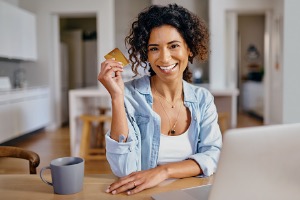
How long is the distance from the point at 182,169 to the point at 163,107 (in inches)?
11.0

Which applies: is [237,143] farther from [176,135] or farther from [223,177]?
[176,135]

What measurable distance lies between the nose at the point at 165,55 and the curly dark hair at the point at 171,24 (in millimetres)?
86

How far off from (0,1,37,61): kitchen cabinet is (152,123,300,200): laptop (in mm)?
5086

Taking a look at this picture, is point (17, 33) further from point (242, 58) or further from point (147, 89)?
point (242, 58)

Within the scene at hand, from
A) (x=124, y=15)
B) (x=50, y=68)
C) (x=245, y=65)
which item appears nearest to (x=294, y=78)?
(x=124, y=15)

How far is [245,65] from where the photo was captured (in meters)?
9.97

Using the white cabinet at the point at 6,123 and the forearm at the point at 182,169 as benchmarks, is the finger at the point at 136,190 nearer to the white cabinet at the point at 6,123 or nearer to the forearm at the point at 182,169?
the forearm at the point at 182,169

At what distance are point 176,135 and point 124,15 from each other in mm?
5783

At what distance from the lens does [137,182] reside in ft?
3.03

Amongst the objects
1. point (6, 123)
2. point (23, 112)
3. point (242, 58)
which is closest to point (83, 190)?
point (6, 123)

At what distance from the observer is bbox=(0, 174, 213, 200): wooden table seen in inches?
34.7

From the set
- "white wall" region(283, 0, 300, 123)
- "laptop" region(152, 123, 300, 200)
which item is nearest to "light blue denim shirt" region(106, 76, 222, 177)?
"laptop" region(152, 123, 300, 200)

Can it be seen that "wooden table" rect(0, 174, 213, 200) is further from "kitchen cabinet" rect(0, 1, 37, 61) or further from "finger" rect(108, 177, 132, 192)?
"kitchen cabinet" rect(0, 1, 37, 61)

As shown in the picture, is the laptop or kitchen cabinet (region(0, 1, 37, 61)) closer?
the laptop
